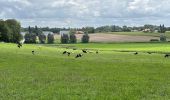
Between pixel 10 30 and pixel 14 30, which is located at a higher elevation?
pixel 10 30

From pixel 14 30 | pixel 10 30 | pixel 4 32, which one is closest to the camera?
pixel 4 32

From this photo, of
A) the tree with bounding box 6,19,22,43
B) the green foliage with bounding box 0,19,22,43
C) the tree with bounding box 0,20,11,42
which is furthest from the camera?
the tree with bounding box 6,19,22,43

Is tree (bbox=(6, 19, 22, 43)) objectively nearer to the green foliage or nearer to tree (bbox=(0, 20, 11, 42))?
the green foliage

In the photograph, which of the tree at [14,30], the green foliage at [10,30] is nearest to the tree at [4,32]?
the green foliage at [10,30]

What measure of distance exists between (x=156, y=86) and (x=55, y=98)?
7468mm

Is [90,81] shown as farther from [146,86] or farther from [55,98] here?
A: [55,98]

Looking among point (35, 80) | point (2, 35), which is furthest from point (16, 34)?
point (35, 80)

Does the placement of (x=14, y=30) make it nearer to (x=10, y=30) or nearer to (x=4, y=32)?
(x=10, y=30)

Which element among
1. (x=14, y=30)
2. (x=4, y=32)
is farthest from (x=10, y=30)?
(x=14, y=30)

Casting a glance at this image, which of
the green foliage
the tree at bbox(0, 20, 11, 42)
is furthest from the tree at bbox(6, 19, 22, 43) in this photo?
the tree at bbox(0, 20, 11, 42)

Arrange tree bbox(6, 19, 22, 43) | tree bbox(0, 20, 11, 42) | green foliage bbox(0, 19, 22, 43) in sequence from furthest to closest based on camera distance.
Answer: tree bbox(6, 19, 22, 43)
green foliage bbox(0, 19, 22, 43)
tree bbox(0, 20, 11, 42)

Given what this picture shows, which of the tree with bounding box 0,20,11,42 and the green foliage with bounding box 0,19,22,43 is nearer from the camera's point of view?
the tree with bounding box 0,20,11,42

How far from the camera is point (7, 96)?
20188 mm

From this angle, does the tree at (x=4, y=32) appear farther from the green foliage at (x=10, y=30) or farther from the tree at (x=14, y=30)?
the tree at (x=14, y=30)
